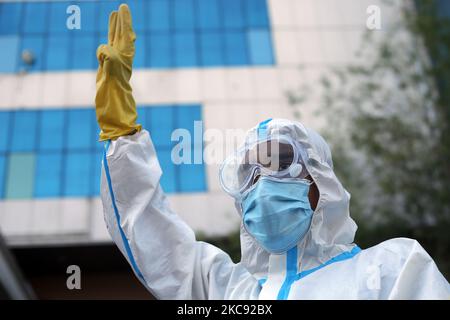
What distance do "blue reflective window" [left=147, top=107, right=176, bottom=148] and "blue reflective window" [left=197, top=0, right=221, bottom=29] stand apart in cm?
241

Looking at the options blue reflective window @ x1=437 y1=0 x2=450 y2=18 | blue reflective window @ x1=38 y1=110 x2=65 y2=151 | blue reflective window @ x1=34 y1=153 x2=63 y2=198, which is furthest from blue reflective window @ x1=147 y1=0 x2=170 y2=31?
blue reflective window @ x1=437 y1=0 x2=450 y2=18

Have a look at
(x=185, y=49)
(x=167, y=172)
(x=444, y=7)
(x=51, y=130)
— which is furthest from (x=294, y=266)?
(x=444, y=7)

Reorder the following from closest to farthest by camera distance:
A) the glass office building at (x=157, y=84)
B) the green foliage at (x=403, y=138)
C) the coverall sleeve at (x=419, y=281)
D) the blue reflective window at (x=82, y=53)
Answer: the coverall sleeve at (x=419, y=281), the green foliage at (x=403, y=138), the glass office building at (x=157, y=84), the blue reflective window at (x=82, y=53)

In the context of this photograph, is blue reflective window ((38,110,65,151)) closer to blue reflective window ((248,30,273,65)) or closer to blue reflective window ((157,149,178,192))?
blue reflective window ((157,149,178,192))

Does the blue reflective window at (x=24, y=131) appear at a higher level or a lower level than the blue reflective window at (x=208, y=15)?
lower

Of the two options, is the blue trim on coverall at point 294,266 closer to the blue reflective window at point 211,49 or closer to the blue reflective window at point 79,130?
the blue reflective window at point 79,130

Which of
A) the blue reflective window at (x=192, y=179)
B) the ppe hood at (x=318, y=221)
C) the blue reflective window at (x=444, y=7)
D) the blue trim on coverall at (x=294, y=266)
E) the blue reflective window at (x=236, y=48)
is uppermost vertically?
the blue reflective window at (x=444, y=7)

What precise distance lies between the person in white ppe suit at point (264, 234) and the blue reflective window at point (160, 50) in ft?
41.0

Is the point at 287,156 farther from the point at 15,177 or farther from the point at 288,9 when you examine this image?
the point at 288,9

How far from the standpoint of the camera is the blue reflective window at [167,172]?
13109 mm

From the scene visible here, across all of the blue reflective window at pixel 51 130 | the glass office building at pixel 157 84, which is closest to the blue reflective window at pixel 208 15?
the glass office building at pixel 157 84

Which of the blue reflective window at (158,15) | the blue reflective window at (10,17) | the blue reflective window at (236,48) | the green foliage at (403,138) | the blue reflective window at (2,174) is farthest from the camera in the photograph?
the blue reflective window at (10,17)

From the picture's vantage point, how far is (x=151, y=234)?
224 cm

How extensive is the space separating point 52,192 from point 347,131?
277 inches
